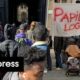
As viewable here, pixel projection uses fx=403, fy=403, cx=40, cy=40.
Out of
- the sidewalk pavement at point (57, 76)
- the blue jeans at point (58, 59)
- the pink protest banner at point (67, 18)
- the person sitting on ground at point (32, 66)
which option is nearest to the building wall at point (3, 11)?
the blue jeans at point (58, 59)

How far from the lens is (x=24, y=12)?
1667 centimetres

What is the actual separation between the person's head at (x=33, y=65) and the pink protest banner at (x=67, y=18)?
7.55 metres

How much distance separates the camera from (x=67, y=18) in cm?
1022

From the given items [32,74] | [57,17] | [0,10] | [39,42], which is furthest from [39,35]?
[0,10]

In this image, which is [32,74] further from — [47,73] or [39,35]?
[47,73]

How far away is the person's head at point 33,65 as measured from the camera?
7.97 ft

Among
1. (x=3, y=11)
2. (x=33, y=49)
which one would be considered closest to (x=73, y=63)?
(x=3, y=11)

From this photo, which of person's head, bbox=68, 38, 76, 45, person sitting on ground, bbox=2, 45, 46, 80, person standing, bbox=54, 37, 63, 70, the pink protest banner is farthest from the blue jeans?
person sitting on ground, bbox=2, 45, 46, 80

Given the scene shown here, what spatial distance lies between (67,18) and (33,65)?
308 inches

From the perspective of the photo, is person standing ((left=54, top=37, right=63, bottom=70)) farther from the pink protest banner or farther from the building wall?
the building wall

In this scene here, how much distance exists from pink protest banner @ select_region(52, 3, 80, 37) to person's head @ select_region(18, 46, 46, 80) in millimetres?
7548

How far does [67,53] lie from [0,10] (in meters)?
6.16

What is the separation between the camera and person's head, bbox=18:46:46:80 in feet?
7.97

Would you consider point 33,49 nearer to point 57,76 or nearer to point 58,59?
point 57,76
